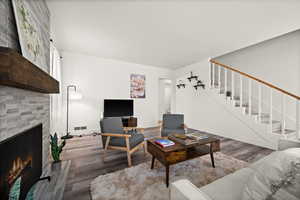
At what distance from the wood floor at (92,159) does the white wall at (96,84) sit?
97 centimetres

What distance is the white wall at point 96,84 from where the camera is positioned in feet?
Result: 12.1

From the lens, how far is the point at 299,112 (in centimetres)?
246

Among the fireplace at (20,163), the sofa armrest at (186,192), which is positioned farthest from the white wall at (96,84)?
the sofa armrest at (186,192)

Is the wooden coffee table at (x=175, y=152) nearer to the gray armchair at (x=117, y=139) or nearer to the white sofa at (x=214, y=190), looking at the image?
Answer: the gray armchair at (x=117, y=139)

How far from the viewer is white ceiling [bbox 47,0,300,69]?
5.99 ft

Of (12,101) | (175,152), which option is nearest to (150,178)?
(175,152)

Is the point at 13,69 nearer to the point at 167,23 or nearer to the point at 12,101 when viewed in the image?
the point at 12,101

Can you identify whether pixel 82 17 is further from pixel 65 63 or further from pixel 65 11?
pixel 65 63

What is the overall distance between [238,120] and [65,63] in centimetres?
557

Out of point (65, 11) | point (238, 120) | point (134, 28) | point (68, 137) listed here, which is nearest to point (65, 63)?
point (65, 11)

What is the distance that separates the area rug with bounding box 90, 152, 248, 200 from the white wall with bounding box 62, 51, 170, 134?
2.69 m

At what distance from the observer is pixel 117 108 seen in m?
3.96

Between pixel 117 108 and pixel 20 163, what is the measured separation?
298 cm

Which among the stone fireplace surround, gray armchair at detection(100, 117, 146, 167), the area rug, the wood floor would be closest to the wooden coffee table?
the area rug
